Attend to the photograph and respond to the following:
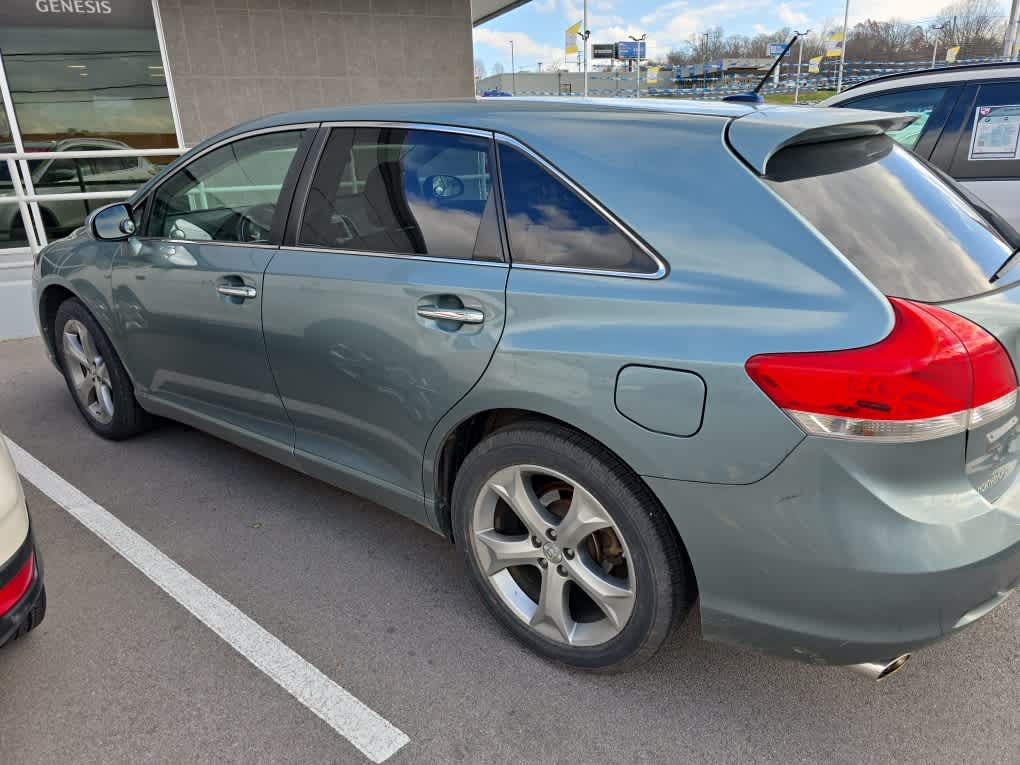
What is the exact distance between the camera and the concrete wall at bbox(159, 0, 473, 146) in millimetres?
10164

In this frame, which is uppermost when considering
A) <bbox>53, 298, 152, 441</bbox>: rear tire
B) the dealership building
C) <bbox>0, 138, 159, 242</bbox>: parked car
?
the dealership building

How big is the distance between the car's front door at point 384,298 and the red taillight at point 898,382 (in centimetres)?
83

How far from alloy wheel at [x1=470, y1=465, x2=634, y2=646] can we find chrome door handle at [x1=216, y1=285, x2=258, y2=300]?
1264 mm

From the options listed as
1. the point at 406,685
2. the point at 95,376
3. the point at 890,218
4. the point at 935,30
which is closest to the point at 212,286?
the point at 95,376

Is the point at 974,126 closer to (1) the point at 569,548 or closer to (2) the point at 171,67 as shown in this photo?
(1) the point at 569,548

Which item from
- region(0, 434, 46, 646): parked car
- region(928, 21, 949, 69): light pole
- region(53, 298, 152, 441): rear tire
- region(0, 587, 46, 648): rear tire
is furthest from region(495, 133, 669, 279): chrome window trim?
region(928, 21, 949, 69): light pole

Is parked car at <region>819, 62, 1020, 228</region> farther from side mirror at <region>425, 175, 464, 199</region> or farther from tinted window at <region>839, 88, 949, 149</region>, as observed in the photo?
side mirror at <region>425, 175, 464, 199</region>

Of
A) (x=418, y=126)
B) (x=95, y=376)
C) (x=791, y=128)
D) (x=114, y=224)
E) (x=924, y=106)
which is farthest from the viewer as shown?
(x=924, y=106)

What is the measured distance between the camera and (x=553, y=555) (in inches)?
86.2

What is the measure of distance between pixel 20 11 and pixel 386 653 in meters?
10.7

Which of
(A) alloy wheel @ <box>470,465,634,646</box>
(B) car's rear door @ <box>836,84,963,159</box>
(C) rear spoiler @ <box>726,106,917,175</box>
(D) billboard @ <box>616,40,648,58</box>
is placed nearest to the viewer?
(C) rear spoiler @ <box>726,106,917,175</box>

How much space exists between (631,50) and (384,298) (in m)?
52.8

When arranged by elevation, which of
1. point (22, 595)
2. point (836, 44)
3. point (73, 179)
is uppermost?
point (836, 44)

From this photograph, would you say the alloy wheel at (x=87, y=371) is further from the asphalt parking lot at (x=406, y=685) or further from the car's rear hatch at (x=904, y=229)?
the car's rear hatch at (x=904, y=229)
